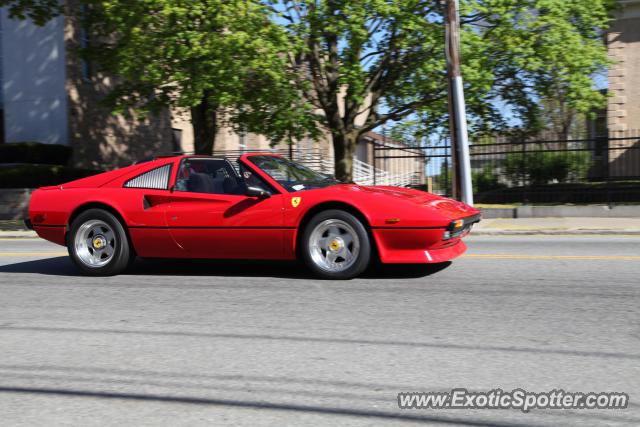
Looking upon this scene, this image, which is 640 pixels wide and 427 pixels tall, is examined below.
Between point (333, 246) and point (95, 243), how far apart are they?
2851mm

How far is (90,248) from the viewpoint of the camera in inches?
324

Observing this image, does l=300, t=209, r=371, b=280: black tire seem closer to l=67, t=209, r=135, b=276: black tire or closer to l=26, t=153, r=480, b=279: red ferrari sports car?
l=26, t=153, r=480, b=279: red ferrari sports car

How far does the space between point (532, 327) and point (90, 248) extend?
517 cm

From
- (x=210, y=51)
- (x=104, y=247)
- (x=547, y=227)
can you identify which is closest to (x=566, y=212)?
(x=547, y=227)

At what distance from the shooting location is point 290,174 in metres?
8.07

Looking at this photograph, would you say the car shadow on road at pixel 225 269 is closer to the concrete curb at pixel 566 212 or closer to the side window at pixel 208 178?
the side window at pixel 208 178

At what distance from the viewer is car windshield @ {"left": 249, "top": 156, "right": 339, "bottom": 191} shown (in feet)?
25.5

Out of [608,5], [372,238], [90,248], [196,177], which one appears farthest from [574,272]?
[608,5]

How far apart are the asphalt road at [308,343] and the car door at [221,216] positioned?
0.35m

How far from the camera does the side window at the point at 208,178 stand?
7.79 metres

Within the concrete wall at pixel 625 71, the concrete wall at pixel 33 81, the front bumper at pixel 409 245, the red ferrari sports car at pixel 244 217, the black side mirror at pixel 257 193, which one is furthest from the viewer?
the concrete wall at pixel 625 71

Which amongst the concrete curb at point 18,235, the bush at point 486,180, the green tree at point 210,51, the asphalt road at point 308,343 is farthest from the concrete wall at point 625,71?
the concrete curb at point 18,235

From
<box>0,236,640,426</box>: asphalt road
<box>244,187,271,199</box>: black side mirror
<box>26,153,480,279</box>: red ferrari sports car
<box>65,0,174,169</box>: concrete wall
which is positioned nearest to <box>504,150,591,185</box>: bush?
<box>0,236,640,426</box>: asphalt road

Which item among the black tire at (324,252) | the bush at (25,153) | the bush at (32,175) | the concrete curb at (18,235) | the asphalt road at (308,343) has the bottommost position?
the asphalt road at (308,343)
